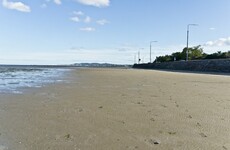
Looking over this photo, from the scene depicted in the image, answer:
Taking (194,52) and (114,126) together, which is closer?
(114,126)

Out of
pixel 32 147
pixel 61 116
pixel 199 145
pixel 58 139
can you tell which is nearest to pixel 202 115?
pixel 199 145

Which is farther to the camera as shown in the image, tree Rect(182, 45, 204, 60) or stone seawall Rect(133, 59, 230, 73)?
tree Rect(182, 45, 204, 60)

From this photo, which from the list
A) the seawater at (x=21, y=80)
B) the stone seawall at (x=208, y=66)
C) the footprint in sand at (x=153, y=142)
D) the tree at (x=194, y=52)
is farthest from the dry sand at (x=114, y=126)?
the tree at (x=194, y=52)

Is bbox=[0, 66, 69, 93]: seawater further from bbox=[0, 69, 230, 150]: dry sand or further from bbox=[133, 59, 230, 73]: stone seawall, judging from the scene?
bbox=[133, 59, 230, 73]: stone seawall

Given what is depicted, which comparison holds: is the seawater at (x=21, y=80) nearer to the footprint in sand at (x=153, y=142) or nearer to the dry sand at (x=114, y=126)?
the dry sand at (x=114, y=126)

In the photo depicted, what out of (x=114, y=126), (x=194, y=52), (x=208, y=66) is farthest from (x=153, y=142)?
(x=194, y=52)

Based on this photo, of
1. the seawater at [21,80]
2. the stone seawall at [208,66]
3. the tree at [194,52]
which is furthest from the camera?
the tree at [194,52]

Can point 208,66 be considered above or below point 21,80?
above

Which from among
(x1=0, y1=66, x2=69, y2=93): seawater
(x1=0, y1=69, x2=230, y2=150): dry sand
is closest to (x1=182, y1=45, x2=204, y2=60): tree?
(x1=0, y1=66, x2=69, y2=93): seawater

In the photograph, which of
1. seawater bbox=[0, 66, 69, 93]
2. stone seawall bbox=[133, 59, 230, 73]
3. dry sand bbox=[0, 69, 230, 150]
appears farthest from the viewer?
stone seawall bbox=[133, 59, 230, 73]

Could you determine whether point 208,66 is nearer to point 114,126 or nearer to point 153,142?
point 114,126

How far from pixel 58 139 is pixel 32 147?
618 mm

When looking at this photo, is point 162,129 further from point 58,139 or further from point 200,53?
point 200,53

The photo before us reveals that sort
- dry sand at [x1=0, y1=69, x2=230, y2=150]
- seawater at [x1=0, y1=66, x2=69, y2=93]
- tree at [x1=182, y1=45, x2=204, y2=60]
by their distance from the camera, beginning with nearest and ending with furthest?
1. dry sand at [x1=0, y1=69, x2=230, y2=150]
2. seawater at [x1=0, y1=66, x2=69, y2=93]
3. tree at [x1=182, y1=45, x2=204, y2=60]
